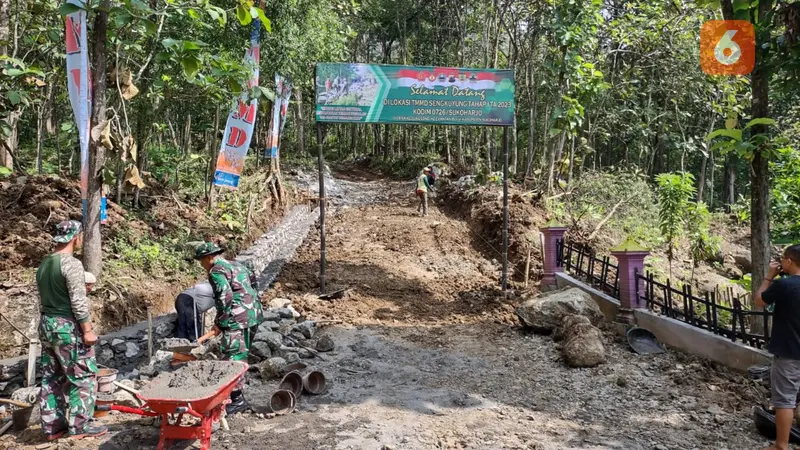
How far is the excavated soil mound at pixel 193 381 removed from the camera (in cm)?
396

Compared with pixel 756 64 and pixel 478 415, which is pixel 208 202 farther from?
pixel 756 64

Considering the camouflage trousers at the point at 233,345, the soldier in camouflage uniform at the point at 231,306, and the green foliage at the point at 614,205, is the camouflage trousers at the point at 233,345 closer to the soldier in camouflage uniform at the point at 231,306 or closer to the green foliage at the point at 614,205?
the soldier in camouflage uniform at the point at 231,306

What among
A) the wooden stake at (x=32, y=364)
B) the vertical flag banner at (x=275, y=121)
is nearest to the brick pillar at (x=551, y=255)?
the wooden stake at (x=32, y=364)

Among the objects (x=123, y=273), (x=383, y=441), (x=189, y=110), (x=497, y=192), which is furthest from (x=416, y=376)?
(x=189, y=110)

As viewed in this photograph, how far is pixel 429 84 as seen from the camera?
9062 mm

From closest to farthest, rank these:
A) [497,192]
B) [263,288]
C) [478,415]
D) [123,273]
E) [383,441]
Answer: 1. [383,441]
2. [478,415]
3. [123,273]
4. [263,288]
5. [497,192]

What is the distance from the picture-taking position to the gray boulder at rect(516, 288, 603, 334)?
23.9ft

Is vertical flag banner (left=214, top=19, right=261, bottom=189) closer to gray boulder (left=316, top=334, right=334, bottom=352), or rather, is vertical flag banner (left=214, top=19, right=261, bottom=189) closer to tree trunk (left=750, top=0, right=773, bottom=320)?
gray boulder (left=316, top=334, right=334, bottom=352)

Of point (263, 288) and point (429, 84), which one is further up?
point (429, 84)

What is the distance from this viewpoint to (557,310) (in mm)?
7344

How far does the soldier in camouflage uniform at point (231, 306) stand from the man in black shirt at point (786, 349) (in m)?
4.11

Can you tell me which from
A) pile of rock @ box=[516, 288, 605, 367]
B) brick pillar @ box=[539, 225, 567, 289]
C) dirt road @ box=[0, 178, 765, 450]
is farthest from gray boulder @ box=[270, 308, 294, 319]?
brick pillar @ box=[539, 225, 567, 289]

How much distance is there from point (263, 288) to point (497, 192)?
24.4ft

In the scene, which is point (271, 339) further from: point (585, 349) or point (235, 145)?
point (235, 145)
